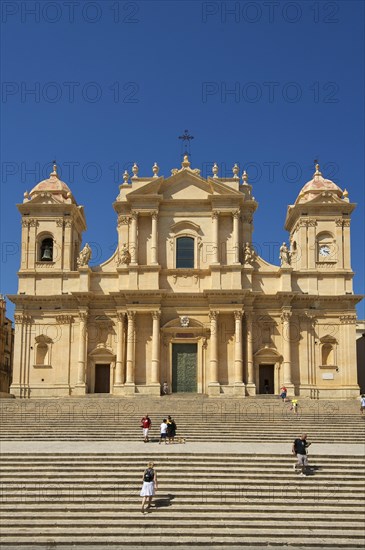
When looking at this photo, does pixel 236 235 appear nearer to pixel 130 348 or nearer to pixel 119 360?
pixel 130 348

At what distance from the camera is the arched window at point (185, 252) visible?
4281cm

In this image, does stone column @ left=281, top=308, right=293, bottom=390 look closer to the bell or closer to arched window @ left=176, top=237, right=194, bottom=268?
arched window @ left=176, top=237, right=194, bottom=268

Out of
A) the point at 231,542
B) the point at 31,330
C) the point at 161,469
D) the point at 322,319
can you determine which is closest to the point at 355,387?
the point at 322,319

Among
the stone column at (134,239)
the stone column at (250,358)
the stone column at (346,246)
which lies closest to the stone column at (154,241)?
the stone column at (134,239)

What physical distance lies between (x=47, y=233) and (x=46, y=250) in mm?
1080

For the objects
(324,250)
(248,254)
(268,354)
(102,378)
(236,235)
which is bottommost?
(102,378)

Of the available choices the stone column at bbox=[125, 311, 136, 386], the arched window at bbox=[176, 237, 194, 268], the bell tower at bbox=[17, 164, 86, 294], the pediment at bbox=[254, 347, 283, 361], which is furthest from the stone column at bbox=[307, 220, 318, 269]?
the bell tower at bbox=[17, 164, 86, 294]

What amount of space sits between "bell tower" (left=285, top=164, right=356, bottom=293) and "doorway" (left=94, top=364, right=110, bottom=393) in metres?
13.5

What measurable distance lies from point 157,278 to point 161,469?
20795 mm

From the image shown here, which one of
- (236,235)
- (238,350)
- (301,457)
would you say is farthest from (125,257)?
(301,457)

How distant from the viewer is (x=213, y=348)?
134 ft

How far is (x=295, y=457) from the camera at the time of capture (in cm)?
2267

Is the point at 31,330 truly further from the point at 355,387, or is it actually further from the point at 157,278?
the point at 355,387

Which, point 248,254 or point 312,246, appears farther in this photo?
point 312,246
